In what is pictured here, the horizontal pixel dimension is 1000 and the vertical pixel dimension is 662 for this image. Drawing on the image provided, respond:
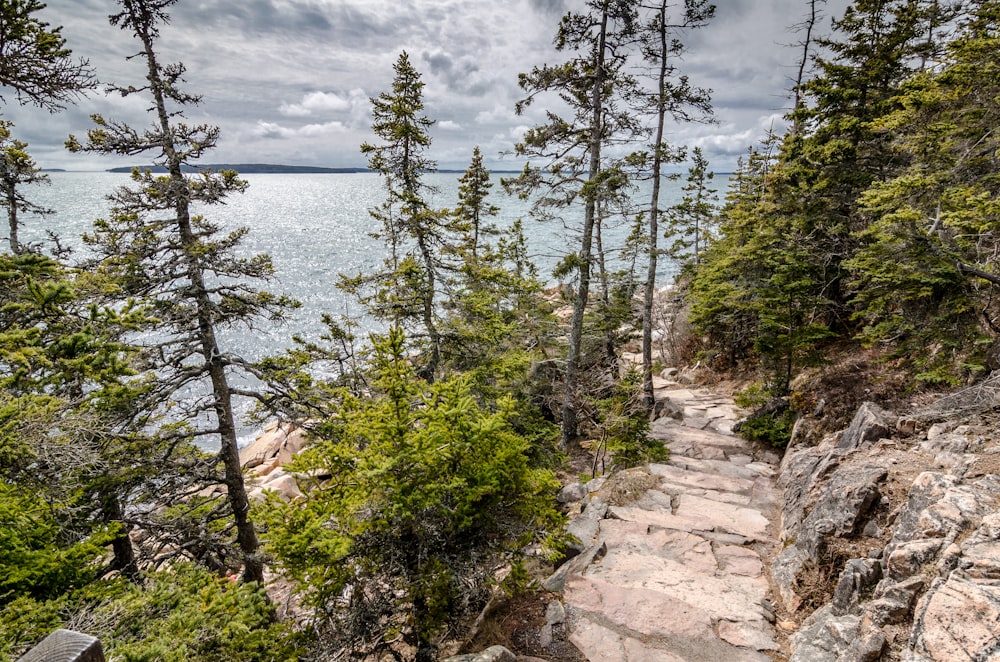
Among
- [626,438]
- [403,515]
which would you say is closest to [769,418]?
[626,438]

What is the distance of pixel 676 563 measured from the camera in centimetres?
747

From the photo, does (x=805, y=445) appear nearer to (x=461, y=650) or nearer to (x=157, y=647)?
(x=461, y=650)

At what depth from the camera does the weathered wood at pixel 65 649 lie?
1.85 meters

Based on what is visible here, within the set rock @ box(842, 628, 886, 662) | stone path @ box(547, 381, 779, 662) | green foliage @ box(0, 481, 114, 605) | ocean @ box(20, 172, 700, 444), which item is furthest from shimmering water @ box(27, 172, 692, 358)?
rock @ box(842, 628, 886, 662)

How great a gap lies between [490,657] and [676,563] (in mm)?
3900

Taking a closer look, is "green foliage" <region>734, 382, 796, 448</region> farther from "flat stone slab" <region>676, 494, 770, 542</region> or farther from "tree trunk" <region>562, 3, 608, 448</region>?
"tree trunk" <region>562, 3, 608, 448</region>

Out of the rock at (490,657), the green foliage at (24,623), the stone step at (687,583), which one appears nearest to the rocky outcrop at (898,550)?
the stone step at (687,583)

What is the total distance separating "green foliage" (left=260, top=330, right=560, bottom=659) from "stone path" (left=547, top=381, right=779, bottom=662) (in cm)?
189

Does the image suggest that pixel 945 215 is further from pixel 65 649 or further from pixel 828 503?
pixel 65 649

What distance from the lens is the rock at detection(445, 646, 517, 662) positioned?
191 inches

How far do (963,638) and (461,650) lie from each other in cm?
493

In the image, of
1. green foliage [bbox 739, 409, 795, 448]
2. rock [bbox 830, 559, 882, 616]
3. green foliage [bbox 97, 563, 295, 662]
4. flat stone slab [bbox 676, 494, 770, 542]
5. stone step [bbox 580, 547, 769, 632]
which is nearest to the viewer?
green foliage [bbox 97, 563, 295, 662]

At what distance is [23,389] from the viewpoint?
5.20 metres

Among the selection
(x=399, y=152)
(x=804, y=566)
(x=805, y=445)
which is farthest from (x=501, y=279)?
(x=804, y=566)
